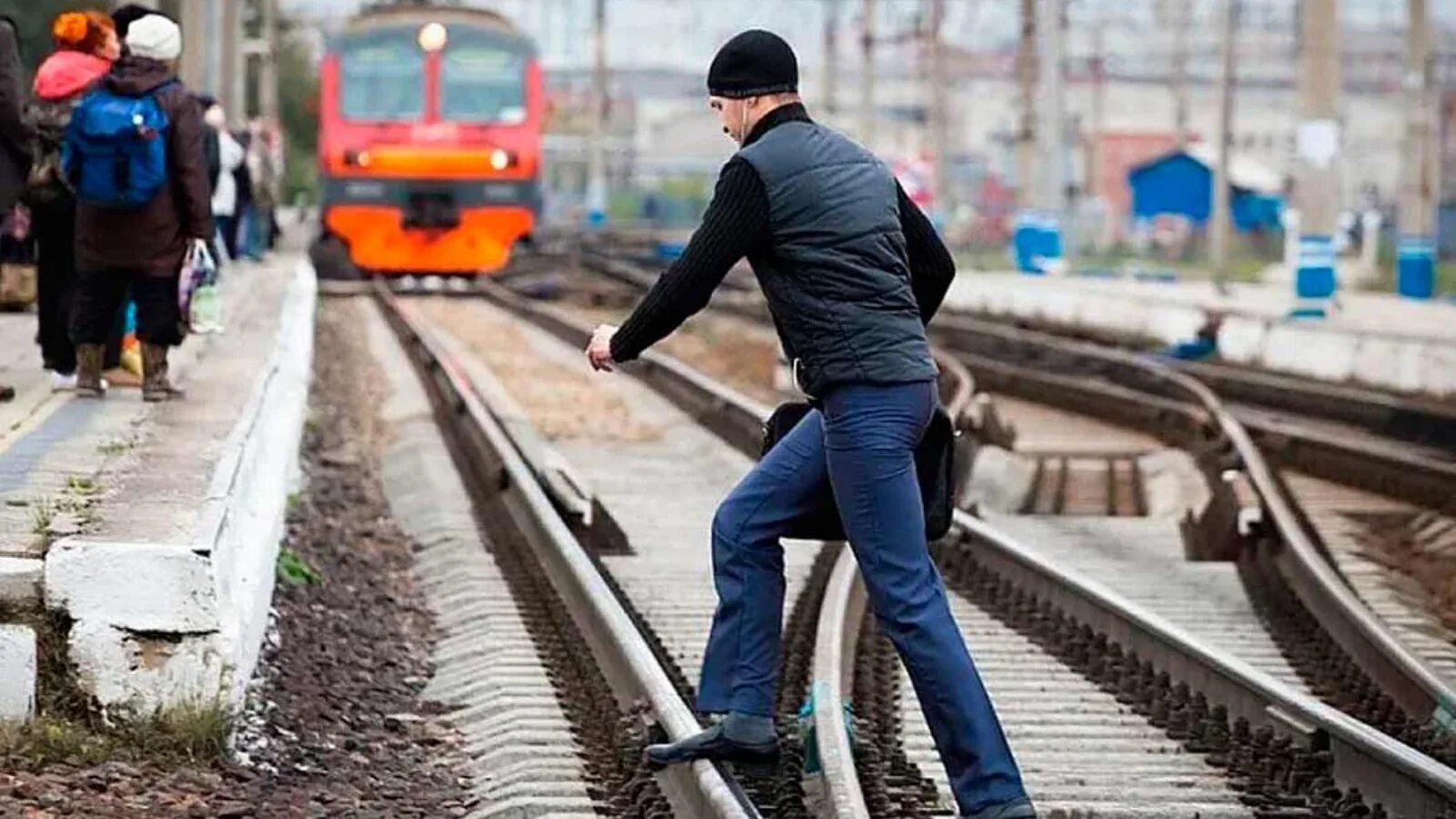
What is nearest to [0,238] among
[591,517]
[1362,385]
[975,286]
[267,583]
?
[591,517]

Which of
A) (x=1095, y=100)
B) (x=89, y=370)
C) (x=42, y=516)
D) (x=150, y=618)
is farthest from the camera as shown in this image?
(x=1095, y=100)

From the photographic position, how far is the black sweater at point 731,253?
6.26 metres

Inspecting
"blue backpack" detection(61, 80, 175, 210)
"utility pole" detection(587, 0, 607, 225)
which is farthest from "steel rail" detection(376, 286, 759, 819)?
"utility pole" detection(587, 0, 607, 225)

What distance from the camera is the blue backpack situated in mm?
10766

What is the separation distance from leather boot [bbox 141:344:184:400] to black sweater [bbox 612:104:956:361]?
5.71 meters

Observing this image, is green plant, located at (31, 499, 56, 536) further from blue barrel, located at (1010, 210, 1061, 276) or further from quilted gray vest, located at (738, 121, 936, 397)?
blue barrel, located at (1010, 210, 1061, 276)

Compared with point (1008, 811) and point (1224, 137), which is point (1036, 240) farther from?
point (1008, 811)

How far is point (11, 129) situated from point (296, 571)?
1.96 m

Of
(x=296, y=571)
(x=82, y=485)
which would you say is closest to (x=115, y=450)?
(x=296, y=571)

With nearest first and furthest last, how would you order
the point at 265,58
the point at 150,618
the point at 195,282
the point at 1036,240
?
the point at 150,618
the point at 195,282
the point at 1036,240
the point at 265,58

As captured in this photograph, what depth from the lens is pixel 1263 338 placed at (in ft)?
88.0

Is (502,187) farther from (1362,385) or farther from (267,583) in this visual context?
(267,583)

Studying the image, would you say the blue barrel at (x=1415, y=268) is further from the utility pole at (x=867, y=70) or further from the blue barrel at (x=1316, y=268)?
the utility pole at (x=867, y=70)

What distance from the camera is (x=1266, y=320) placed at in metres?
26.8
